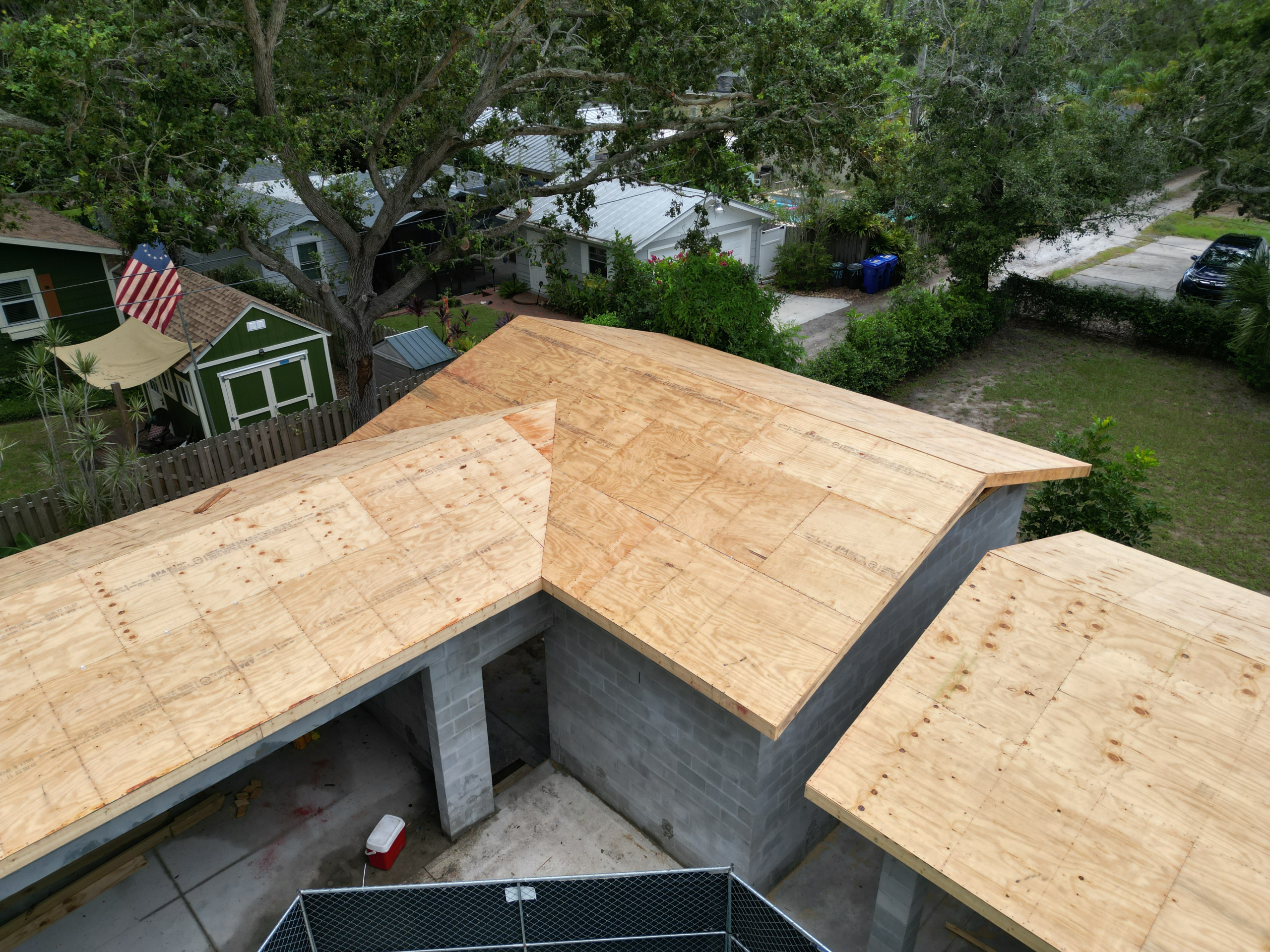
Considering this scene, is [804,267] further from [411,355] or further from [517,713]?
[517,713]

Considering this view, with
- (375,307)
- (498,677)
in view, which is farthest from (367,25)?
(498,677)

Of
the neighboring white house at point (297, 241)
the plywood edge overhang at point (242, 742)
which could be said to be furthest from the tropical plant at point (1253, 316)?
the neighboring white house at point (297, 241)

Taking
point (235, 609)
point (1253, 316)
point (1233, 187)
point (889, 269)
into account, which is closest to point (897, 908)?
point (235, 609)

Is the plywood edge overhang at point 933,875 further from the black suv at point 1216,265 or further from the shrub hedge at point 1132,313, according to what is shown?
the black suv at point 1216,265

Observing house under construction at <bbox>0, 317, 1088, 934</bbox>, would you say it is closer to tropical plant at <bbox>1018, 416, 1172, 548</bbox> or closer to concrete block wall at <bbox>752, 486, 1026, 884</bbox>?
concrete block wall at <bbox>752, 486, 1026, 884</bbox>

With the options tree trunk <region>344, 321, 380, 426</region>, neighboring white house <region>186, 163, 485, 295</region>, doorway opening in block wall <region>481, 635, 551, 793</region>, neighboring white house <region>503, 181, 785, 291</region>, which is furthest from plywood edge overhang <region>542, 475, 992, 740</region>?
neighboring white house <region>186, 163, 485, 295</region>

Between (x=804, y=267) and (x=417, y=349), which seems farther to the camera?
(x=804, y=267)
